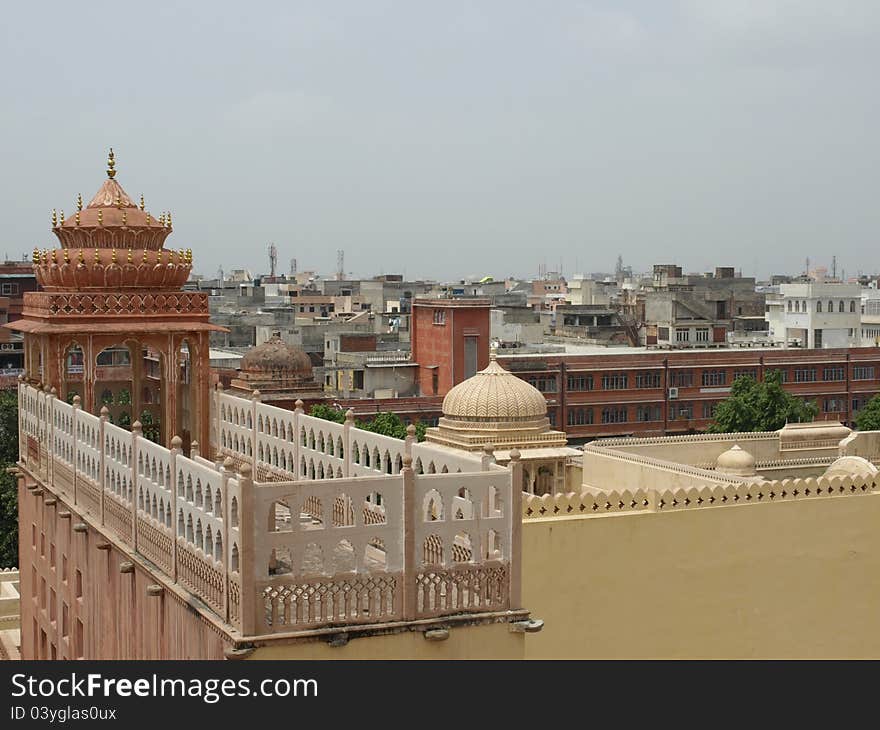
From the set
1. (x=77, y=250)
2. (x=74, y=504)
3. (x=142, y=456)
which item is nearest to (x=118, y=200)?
(x=77, y=250)

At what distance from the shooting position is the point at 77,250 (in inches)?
757

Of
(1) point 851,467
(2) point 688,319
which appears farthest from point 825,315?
(1) point 851,467

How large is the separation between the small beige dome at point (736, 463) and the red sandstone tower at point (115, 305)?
903 cm

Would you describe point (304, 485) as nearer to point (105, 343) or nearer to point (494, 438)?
point (105, 343)

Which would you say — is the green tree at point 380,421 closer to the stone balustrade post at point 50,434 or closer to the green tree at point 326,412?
the green tree at point 326,412

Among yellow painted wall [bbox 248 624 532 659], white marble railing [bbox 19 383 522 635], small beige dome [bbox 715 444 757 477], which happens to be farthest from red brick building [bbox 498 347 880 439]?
yellow painted wall [bbox 248 624 532 659]

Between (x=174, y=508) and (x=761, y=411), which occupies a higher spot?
(x=174, y=508)

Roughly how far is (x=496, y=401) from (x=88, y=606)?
1211 cm

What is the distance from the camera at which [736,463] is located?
76.1 ft

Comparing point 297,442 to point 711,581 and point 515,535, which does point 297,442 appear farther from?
point 711,581

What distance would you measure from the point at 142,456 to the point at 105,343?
5.89 metres

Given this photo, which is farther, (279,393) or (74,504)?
(279,393)

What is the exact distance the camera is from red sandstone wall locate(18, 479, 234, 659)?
12.0 meters

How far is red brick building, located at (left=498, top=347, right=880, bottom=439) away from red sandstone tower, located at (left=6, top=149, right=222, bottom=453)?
102 feet
